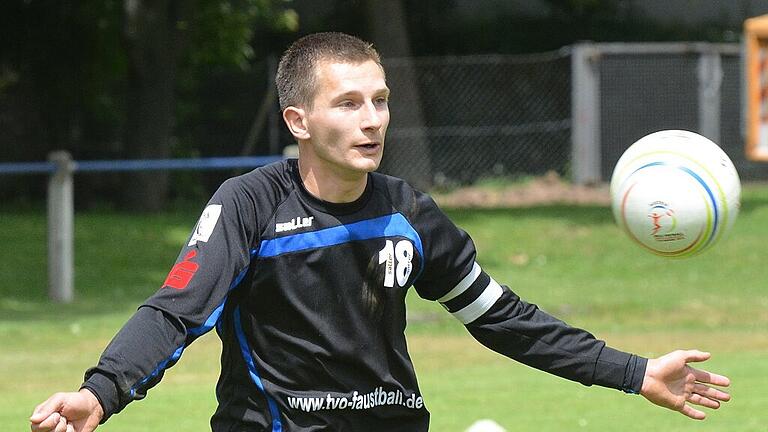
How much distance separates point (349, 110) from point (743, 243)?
46.2 feet

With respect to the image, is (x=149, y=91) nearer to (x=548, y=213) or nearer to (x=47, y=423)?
(x=548, y=213)

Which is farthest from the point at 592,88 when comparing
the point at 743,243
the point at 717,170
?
the point at 717,170

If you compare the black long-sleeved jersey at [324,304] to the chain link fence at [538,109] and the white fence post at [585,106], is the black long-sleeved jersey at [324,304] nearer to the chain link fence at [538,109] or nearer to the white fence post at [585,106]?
the white fence post at [585,106]

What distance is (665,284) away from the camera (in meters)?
16.2

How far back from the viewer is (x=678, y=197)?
546 cm

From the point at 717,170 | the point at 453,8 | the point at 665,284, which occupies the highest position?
the point at 453,8

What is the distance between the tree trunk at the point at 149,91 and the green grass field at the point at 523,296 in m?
0.82

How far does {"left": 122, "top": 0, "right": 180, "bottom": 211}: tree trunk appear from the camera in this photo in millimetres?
21031

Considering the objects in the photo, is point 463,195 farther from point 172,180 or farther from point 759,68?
point 759,68

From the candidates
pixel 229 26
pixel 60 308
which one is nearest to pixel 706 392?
pixel 60 308

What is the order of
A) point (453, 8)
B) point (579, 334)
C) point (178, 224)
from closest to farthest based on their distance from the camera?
point (579, 334) < point (178, 224) < point (453, 8)

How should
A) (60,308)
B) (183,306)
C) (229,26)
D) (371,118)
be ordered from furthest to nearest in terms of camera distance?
(229,26) → (60,308) → (371,118) → (183,306)

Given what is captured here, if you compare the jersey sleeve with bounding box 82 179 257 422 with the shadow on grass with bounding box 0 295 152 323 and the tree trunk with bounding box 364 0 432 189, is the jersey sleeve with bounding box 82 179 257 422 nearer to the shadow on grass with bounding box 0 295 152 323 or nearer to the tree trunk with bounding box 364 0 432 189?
the shadow on grass with bounding box 0 295 152 323

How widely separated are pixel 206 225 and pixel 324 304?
0.49m
